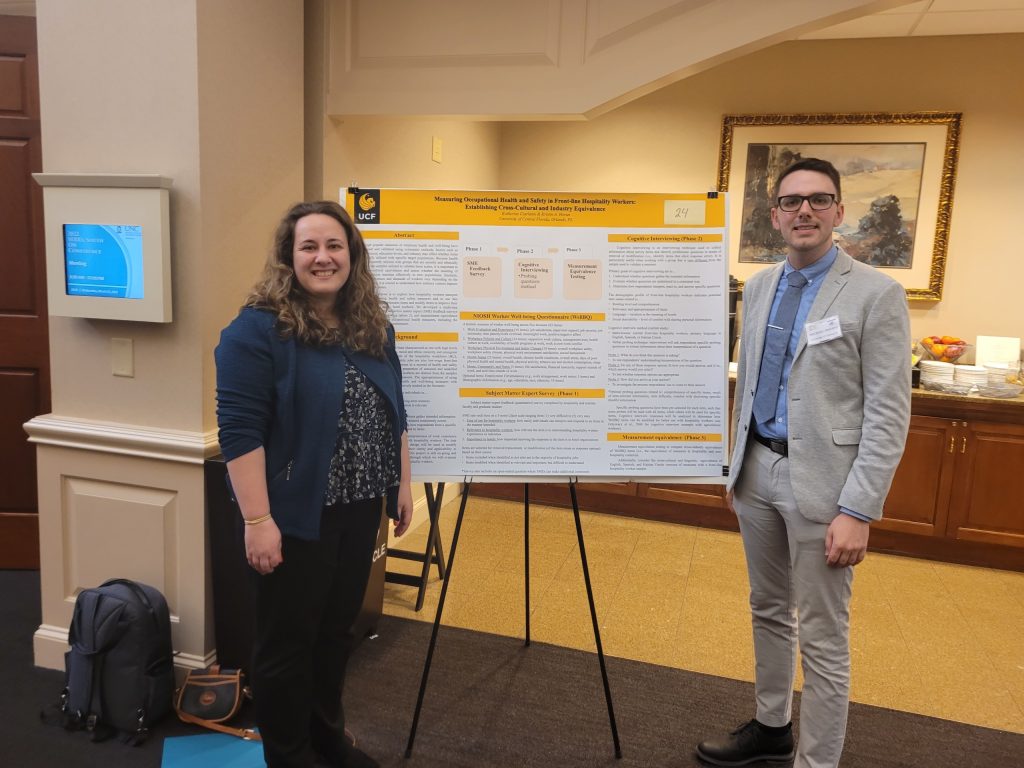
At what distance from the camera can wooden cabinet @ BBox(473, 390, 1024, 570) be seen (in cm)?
358

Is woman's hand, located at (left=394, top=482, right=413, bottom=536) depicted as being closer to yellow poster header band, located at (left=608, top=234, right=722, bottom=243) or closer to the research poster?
the research poster

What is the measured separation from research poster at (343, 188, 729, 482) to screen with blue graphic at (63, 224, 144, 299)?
0.71 metres

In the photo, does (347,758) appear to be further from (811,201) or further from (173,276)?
(811,201)

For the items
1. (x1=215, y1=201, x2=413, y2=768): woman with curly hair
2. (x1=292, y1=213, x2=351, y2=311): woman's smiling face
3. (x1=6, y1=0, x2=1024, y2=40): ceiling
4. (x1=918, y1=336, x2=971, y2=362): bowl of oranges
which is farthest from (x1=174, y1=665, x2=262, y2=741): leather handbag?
(x1=918, y1=336, x2=971, y2=362): bowl of oranges

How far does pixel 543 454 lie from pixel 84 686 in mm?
1538

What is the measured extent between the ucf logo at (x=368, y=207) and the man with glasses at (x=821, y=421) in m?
1.09

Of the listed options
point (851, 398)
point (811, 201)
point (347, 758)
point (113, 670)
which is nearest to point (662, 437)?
point (851, 398)

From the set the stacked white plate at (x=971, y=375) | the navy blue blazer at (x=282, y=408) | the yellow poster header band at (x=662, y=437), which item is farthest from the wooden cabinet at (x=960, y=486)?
the navy blue blazer at (x=282, y=408)

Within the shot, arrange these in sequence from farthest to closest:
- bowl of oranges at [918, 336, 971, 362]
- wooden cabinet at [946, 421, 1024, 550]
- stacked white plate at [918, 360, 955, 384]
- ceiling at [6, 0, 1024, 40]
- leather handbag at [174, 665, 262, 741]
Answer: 1. bowl of oranges at [918, 336, 971, 362]
2. stacked white plate at [918, 360, 955, 384]
3. wooden cabinet at [946, 421, 1024, 550]
4. ceiling at [6, 0, 1024, 40]
5. leather handbag at [174, 665, 262, 741]

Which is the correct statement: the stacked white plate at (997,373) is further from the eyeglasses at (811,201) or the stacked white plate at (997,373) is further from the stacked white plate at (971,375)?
the eyeglasses at (811,201)

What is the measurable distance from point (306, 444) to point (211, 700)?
1100 millimetres

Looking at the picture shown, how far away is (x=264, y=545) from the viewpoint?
1638mm

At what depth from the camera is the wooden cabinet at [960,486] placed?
3.58 m

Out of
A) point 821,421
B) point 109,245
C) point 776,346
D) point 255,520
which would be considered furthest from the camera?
point 109,245
